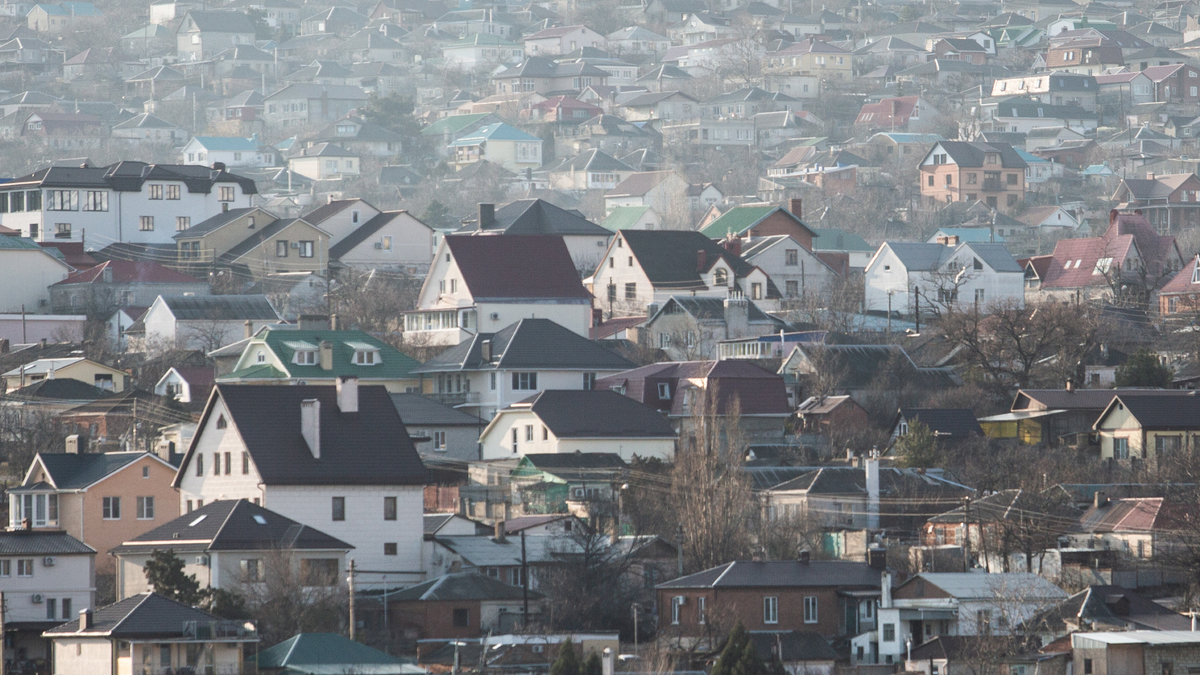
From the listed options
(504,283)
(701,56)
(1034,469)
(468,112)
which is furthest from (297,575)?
(701,56)

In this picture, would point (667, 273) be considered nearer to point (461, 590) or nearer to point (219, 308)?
point (219, 308)

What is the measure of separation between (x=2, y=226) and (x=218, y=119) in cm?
6478

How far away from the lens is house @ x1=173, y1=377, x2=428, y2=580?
45.2 metres

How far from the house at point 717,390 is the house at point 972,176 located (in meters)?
51.7

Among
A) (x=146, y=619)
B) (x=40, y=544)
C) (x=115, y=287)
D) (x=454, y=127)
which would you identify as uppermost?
(x=454, y=127)

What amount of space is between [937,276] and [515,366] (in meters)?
24.4

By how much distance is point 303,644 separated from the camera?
37344 millimetres

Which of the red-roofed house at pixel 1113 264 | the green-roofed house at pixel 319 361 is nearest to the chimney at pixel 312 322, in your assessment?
the green-roofed house at pixel 319 361

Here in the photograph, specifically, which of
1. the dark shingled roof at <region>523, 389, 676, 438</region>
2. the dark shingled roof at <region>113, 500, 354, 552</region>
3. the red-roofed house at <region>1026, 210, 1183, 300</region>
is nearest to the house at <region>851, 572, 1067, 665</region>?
the dark shingled roof at <region>113, 500, 354, 552</region>

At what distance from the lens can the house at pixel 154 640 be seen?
121ft

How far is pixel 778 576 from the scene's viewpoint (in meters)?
44.9

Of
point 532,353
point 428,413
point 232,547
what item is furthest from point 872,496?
point 232,547

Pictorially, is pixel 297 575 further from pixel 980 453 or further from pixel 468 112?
pixel 468 112

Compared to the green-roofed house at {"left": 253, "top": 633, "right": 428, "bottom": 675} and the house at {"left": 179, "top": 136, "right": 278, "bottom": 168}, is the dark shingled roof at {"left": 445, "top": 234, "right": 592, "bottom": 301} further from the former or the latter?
the house at {"left": 179, "top": 136, "right": 278, "bottom": 168}
